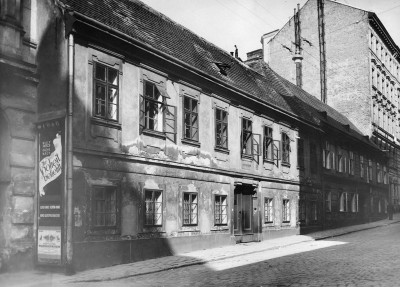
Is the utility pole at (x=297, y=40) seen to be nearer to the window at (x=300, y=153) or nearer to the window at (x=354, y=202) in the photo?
the window at (x=354, y=202)

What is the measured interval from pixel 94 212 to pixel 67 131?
2.28 meters

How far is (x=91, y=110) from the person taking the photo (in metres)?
12.9

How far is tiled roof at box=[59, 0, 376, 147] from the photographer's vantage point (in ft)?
47.4

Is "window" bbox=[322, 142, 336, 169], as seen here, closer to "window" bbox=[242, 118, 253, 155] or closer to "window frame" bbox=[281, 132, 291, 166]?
"window frame" bbox=[281, 132, 291, 166]

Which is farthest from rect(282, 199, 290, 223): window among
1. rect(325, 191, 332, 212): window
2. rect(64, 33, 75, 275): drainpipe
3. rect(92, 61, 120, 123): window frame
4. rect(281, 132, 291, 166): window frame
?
rect(64, 33, 75, 275): drainpipe

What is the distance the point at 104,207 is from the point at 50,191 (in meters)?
1.59

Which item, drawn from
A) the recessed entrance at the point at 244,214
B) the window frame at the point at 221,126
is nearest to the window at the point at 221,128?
the window frame at the point at 221,126

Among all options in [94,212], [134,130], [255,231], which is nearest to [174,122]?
[134,130]

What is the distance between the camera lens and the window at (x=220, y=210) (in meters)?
18.3

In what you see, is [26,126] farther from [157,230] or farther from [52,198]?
[157,230]

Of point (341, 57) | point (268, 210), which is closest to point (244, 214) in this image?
point (268, 210)

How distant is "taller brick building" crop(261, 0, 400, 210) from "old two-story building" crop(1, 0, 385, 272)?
18.8 meters

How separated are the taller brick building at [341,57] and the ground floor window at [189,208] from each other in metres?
25.9

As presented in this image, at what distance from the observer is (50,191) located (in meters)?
12.2
